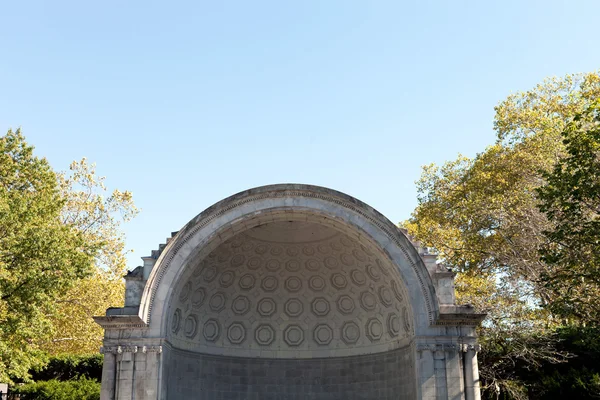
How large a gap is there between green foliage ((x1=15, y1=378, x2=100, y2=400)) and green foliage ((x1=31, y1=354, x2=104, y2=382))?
8.24 feet

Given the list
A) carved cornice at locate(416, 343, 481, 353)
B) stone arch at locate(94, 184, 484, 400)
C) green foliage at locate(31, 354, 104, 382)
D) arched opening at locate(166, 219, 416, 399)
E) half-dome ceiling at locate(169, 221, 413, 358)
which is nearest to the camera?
carved cornice at locate(416, 343, 481, 353)

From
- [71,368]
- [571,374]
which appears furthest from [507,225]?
[71,368]

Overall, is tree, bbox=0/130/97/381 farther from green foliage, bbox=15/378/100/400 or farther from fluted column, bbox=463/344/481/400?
fluted column, bbox=463/344/481/400

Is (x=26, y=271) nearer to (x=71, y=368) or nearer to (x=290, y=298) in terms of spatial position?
(x=71, y=368)

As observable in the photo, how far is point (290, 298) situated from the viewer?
2223cm

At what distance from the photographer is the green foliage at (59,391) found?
2406 cm

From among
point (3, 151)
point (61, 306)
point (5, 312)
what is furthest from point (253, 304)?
point (61, 306)

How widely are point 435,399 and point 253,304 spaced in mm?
7977

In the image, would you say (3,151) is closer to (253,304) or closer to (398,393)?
(253,304)

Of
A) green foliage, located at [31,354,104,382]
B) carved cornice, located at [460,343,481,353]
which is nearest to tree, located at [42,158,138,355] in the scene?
green foliage, located at [31,354,104,382]

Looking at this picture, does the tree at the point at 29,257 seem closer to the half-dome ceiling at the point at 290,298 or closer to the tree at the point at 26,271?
the tree at the point at 26,271

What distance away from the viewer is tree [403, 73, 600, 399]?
76.3 ft

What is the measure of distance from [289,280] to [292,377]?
3.69 meters

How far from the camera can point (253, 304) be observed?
22.0 metres
